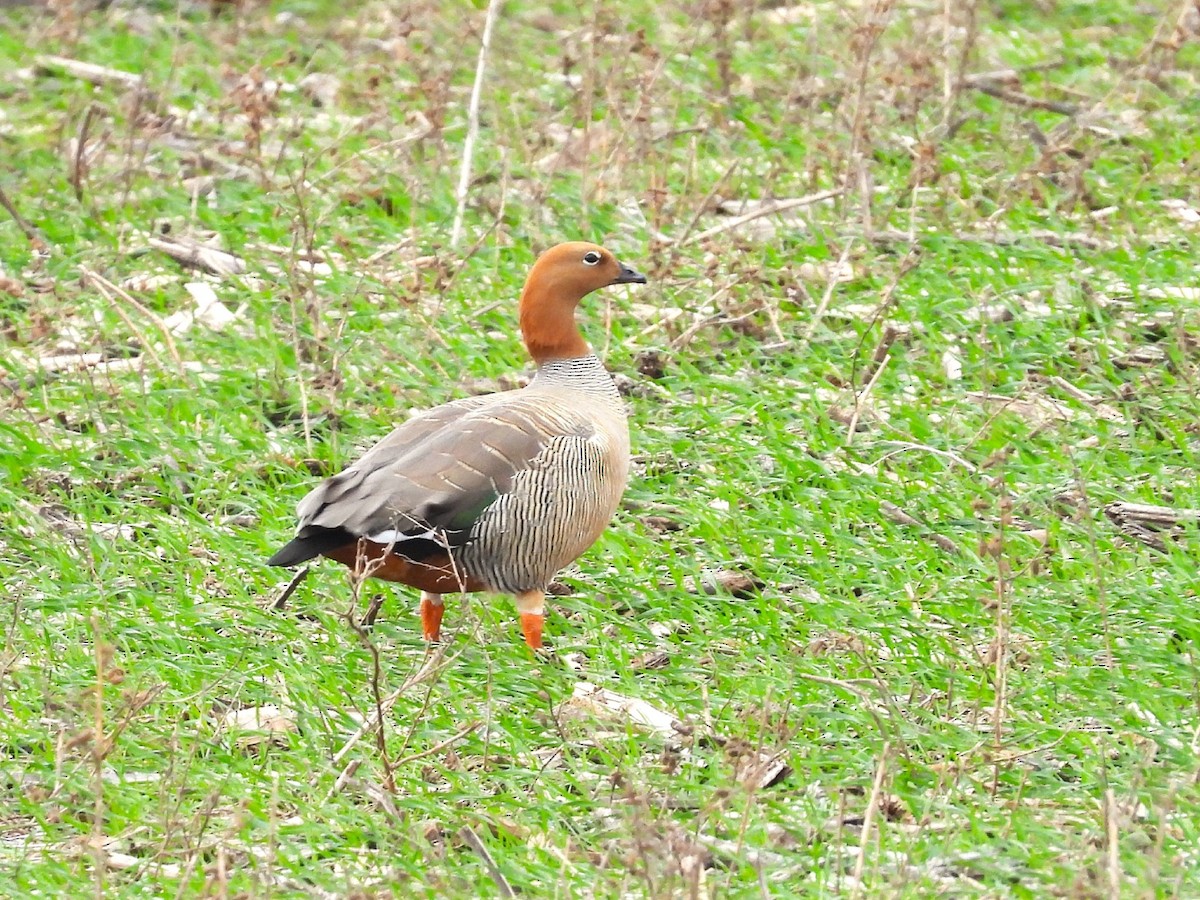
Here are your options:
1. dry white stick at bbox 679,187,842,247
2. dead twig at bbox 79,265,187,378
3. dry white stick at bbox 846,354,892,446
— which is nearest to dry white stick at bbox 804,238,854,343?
dry white stick at bbox 679,187,842,247

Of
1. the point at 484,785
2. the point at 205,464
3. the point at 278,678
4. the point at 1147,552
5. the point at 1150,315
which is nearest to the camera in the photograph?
the point at 484,785

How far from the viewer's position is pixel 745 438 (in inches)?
256

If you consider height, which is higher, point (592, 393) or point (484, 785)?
point (592, 393)

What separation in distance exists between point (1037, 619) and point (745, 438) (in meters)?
1.56

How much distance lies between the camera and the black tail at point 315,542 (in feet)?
16.2

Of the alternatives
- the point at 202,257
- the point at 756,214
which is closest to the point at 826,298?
the point at 756,214

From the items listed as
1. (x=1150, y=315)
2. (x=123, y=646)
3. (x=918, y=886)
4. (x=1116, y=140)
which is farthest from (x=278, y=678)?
(x=1116, y=140)

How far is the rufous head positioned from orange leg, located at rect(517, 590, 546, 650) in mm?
944

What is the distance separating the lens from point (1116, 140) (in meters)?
8.77

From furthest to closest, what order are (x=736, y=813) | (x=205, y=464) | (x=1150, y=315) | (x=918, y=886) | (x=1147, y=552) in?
(x=1150, y=315) → (x=205, y=464) → (x=1147, y=552) → (x=736, y=813) → (x=918, y=886)

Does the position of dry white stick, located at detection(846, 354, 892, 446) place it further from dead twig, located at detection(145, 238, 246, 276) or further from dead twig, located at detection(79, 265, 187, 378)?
dead twig, located at detection(145, 238, 246, 276)

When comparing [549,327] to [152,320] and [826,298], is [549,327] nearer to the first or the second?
[826,298]

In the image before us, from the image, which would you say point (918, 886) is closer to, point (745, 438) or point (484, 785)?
point (484, 785)

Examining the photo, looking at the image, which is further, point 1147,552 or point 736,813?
point 1147,552
